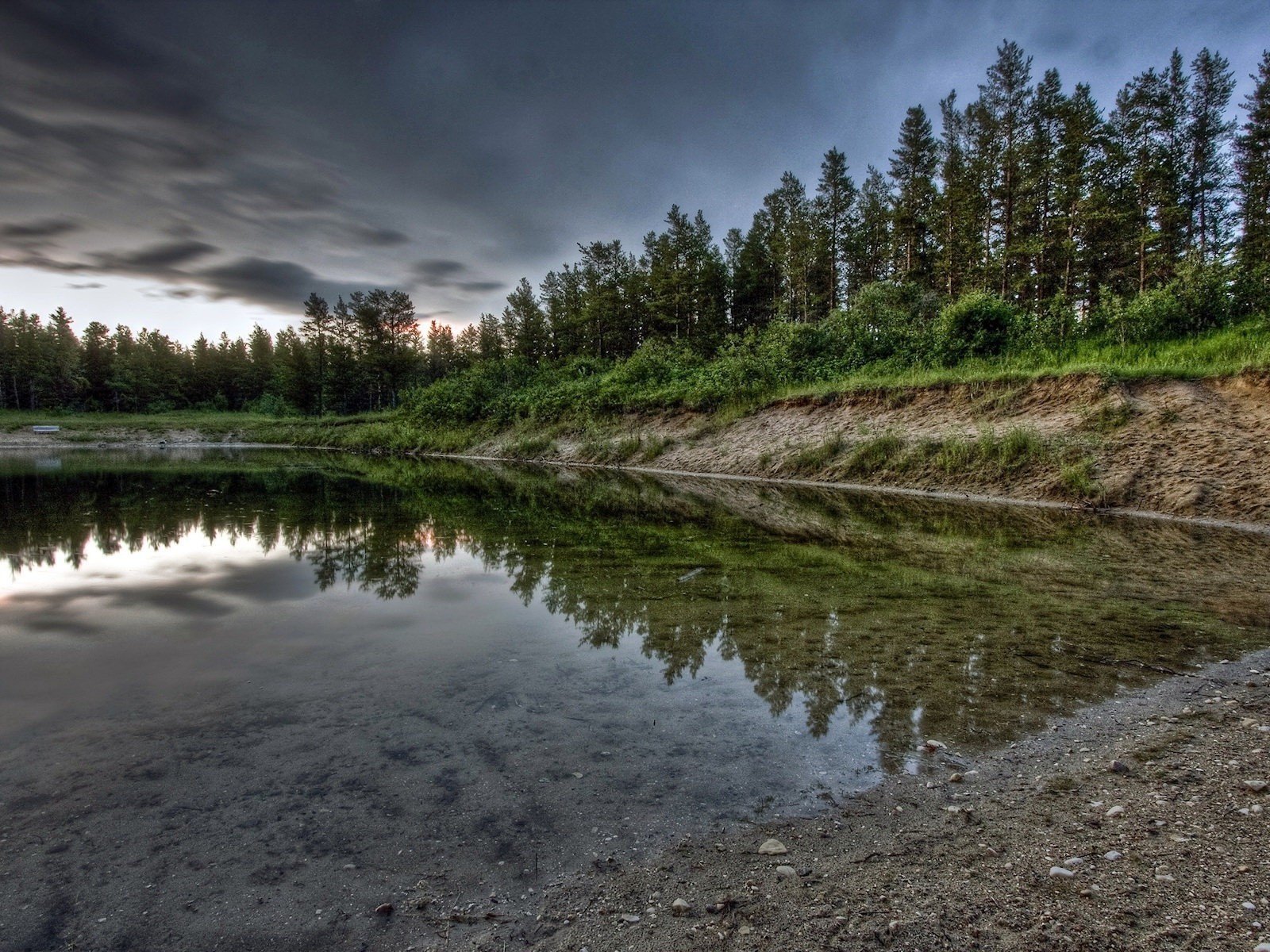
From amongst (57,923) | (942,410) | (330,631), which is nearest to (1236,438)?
(942,410)

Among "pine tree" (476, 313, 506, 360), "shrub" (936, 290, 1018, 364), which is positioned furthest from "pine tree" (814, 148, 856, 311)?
"pine tree" (476, 313, 506, 360)

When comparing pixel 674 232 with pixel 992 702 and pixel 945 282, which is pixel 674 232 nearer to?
pixel 945 282

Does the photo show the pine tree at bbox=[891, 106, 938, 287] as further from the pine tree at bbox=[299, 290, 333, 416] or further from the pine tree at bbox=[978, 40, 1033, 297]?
the pine tree at bbox=[299, 290, 333, 416]

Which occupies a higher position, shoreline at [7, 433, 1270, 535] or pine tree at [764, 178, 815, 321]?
pine tree at [764, 178, 815, 321]

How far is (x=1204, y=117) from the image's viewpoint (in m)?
34.5

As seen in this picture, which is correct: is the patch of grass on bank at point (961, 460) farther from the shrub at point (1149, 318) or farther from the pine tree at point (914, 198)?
the pine tree at point (914, 198)

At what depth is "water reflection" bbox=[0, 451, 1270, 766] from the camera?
15.6ft

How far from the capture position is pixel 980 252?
35.9 metres

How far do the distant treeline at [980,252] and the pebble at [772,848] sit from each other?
22.6 meters

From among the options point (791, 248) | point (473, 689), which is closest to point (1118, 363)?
point (473, 689)

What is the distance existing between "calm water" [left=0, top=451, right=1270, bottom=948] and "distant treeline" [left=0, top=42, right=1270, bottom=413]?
13300mm

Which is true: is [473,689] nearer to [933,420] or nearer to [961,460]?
[961,460]

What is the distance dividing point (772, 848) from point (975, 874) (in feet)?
2.65

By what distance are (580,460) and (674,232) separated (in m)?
32.9
